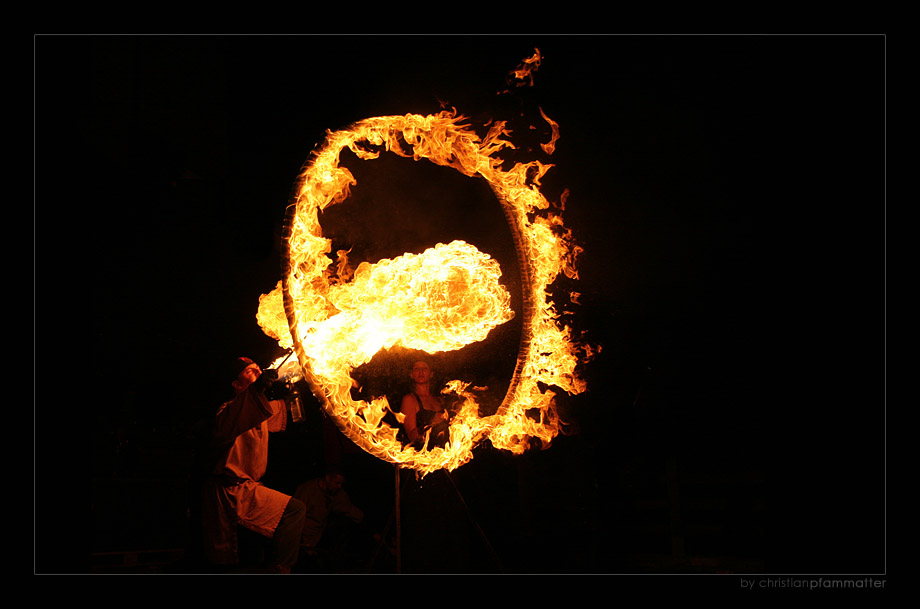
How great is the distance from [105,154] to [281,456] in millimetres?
3184

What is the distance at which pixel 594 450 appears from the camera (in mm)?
6258

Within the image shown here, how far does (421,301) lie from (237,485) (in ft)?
6.65

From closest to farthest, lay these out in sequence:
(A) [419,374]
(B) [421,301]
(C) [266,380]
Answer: (C) [266,380]
(B) [421,301]
(A) [419,374]

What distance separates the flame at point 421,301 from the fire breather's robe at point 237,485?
0.63 meters

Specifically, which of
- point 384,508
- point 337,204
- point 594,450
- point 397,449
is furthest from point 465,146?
point 384,508

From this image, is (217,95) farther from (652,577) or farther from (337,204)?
(652,577)

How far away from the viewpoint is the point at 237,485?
5.13 m

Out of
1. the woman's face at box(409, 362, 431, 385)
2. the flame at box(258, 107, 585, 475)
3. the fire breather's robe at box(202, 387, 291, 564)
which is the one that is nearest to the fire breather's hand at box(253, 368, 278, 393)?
the fire breather's robe at box(202, 387, 291, 564)

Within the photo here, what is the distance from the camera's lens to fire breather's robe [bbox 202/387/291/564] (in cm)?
497

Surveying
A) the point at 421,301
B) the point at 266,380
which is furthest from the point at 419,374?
the point at 266,380

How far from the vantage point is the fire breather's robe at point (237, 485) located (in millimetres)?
4973

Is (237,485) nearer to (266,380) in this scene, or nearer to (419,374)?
(266,380)

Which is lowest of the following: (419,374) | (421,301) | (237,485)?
(237,485)

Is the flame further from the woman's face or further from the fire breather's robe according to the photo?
the fire breather's robe
